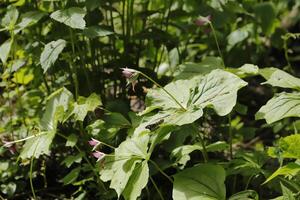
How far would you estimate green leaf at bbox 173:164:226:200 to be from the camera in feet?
4.69

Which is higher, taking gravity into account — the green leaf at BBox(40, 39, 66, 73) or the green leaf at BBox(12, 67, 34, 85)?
the green leaf at BBox(40, 39, 66, 73)

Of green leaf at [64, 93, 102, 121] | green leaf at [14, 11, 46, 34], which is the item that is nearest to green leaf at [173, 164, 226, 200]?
green leaf at [64, 93, 102, 121]

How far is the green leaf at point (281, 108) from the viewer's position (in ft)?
4.72

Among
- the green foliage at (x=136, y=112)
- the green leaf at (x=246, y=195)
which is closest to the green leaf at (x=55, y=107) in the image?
the green foliage at (x=136, y=112)

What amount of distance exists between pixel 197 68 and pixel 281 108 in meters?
0.43

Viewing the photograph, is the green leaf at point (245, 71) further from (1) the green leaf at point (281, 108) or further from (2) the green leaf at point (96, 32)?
(2) the green leaf at point (96, 32)

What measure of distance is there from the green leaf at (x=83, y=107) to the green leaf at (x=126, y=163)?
0.67ft

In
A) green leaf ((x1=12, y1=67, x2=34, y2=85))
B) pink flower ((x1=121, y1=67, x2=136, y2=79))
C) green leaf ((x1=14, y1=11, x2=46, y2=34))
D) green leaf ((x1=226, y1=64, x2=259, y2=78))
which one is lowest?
green leaf ((x1=12, y1=67, x2=34, y2=85))

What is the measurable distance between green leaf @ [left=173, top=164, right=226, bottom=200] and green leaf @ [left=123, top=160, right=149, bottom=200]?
10cm

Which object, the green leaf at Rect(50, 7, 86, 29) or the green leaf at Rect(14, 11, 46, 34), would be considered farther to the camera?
the green leaf at Rect(14, 11, 46, 34)

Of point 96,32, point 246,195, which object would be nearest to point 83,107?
point 96,32

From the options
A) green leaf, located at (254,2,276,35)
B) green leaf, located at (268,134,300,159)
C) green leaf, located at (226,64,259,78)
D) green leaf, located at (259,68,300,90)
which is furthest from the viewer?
green leaf, located at (254,2,276,35)

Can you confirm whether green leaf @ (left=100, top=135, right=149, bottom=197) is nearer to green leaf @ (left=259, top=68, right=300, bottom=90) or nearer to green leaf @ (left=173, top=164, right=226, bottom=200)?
green leaf @ (left=173, top=164, right=226, bottom=200)

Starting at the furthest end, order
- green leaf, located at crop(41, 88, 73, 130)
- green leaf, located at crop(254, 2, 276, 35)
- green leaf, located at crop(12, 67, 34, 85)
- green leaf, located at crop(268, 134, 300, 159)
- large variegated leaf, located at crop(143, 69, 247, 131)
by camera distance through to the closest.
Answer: green leaf, located at crop(254, 2, 276, 35) → green leaf, located at crop(12, 67, 34, 85) → green leaf, located at crop(41, 88, 73, 130) → large variegated leaf, located at crop(143, 69, 247, 131) → green leaf, located at crop(268, 134, 300, 159)
